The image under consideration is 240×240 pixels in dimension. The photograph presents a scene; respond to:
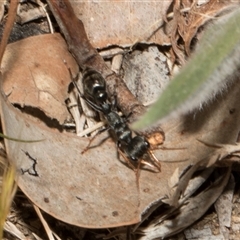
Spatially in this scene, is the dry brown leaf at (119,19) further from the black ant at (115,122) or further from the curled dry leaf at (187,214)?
the curled dry leaf at (187,214)

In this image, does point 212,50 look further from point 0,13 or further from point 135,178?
point 0,13

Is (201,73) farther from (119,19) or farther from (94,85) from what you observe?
(119,19)

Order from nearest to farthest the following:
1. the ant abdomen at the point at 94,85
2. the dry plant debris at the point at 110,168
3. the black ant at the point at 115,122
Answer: the dry plant debris at the point at 110,168, the black ant at the point at 115,122, the ant abdomen at the point at 94,85

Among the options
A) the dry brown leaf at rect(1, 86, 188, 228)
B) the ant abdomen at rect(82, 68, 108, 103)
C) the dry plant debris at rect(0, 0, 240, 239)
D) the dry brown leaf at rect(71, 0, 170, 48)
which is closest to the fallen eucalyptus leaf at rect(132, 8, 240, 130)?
the dry plant debris at rect(0, 0, 240, 239)

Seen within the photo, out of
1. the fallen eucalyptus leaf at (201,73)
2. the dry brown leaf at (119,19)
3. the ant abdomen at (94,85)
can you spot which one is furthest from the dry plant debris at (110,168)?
the fallen eucalyptus leaf at (201,73)

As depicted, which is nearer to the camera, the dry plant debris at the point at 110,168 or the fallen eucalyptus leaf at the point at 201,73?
the fallen eucalyptus leaf at the point at 201,73

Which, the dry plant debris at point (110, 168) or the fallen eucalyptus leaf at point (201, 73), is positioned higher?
the fallen eucalyptus leaf at point (201, 73)
